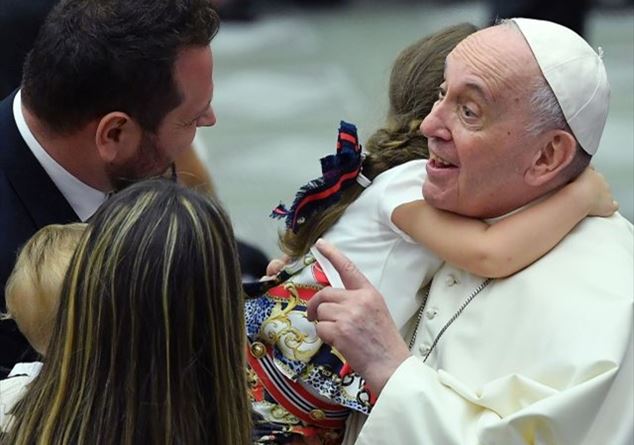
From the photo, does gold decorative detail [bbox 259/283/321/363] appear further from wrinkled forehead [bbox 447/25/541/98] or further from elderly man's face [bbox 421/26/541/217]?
wrinkled forehead [bbox 447/25/541/98]

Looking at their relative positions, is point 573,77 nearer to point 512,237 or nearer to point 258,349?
point 512,237

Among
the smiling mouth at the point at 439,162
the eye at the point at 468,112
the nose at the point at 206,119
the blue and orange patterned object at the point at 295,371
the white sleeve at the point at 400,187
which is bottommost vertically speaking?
the blue and orange patterned object at the point at 295,371

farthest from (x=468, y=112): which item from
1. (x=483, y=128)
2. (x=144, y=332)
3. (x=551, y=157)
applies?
(x=144, y=332)

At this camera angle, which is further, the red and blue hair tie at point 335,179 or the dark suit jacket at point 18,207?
the dark suit jacket at point 18,207

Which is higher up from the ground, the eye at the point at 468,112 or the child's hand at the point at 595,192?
the eye at the point at 468,112

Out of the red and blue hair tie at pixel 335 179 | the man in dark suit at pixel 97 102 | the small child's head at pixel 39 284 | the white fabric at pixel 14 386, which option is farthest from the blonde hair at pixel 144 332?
the man in dark suit at pixel 97 102

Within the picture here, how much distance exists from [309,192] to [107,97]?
69 cm

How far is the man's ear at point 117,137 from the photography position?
3.21m

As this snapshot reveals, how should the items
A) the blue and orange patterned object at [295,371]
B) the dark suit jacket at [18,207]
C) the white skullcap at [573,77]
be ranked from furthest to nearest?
the dark suit jacket at [18,207] → the blue and orange patterned object at [295,371] → the white skullcap at [573,77]

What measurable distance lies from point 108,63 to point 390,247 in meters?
0.95

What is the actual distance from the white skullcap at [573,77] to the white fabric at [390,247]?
39cm

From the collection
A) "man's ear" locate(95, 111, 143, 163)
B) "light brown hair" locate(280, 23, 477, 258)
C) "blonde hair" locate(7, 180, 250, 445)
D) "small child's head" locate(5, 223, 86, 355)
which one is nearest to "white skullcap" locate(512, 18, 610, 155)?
"light brown hair" locate(280, 23, 477, 258)

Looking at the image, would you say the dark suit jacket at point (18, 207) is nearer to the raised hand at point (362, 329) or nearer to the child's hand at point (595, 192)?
the raised hand at point (362, 329)

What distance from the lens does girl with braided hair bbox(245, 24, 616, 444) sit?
2.58m
